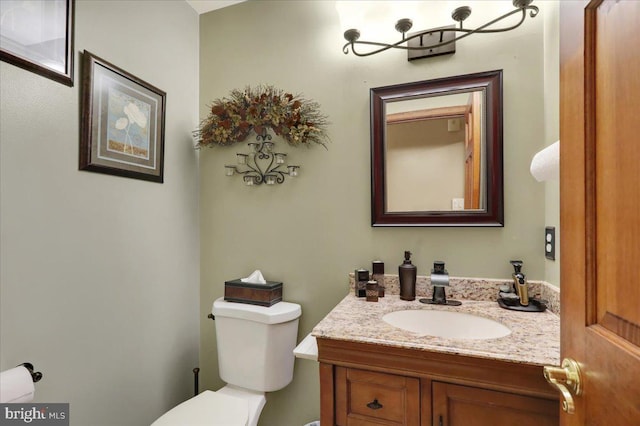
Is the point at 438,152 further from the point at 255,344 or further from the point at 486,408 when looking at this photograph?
the point at 255,344

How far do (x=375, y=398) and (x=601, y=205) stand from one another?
0.80 m

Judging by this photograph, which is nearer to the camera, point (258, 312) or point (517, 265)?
point (517, 265)

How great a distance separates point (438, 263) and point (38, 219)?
1552mm

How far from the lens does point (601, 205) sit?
0.55 metres

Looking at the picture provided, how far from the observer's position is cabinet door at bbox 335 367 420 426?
945mm

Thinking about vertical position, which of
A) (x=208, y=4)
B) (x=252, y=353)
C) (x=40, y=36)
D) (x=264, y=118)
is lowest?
(x=252, y=353)

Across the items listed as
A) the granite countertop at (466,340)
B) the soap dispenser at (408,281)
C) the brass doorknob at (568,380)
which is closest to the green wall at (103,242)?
the granite countertop at (466,340)

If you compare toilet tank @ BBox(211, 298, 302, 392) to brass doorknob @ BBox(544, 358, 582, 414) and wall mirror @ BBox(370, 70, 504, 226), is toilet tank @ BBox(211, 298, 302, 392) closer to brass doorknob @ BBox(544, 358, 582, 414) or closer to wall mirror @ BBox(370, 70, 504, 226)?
wall mirror @ BBox(370, 70, 504, 226)

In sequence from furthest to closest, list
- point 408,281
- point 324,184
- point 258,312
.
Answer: point 324,184, point 258,312, point 408,281

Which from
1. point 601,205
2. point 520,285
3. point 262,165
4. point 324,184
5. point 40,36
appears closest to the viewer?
point 601,205

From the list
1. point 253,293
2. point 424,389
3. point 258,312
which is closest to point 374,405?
point 424,389

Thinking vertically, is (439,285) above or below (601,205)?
below

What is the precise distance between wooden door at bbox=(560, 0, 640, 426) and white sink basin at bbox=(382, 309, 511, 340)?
1.89 ft

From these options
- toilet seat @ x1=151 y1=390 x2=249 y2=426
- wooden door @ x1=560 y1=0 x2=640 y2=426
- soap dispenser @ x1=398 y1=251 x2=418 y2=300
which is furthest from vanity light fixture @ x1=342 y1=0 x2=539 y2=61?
toilet seat @ x1=151 y1=390 x2=249 y2=426
